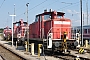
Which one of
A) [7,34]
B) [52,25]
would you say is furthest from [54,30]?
[7,34]

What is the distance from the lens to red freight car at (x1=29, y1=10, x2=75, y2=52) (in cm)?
1530

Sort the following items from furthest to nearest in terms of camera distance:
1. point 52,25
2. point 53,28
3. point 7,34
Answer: point 7,34 → point 52,25 → point 53,28

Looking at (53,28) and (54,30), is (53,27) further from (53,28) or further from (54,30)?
(54,30)

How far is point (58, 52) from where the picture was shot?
1639cm

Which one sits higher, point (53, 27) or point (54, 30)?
point (53, 27)

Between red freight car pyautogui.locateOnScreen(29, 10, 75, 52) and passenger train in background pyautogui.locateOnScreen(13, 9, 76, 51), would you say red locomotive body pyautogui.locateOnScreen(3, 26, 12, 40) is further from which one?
red freight car pyautogui.locateOnScreen(29, 10, 75, 52)

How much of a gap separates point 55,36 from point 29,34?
21.3ft

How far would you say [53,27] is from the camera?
15977 mm

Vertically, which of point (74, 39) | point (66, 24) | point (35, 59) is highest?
point (66, 24)

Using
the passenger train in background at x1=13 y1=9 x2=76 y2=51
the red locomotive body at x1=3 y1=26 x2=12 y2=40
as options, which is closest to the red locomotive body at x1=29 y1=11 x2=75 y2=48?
the passenger train in background at x1=13 y1=9 x2=76 y2=51

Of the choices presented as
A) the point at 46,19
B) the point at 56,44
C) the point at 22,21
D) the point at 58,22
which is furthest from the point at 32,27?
the point at 22,21

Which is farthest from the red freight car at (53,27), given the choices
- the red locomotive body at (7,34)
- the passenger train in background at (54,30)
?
the red locomotive body at (7,34)

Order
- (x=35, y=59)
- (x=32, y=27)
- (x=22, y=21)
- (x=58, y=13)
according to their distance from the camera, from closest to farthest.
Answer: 1. (x=35, y=59)
2. (x=58, y=13)
3. (x=32, y=27)
4. (x=22, y=21)

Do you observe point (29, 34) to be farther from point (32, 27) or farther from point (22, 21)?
point (22, 21)
